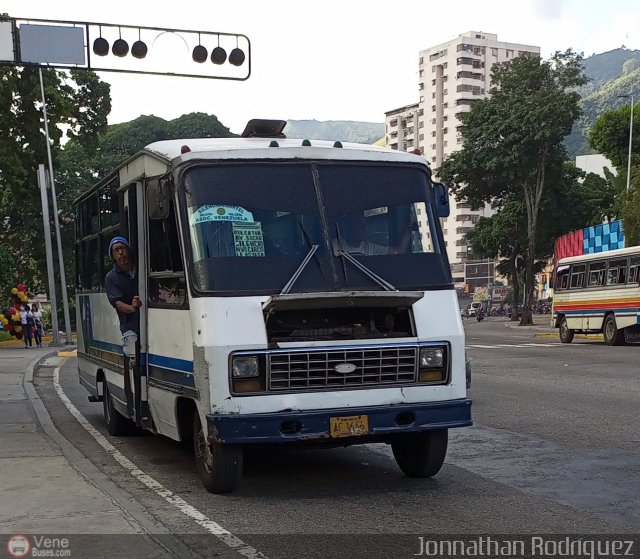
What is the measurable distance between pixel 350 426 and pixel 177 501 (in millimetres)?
1452

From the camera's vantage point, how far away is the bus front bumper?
7055mm

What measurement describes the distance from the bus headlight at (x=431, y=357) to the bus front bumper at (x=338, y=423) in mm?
295

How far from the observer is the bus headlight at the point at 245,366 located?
7.10 metres

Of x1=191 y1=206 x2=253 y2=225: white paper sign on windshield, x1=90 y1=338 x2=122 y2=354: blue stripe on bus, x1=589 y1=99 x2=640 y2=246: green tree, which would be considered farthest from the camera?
x1=589 y1=99 x2=640 y2=246: green tree

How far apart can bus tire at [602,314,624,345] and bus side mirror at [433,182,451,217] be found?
72.2 ft

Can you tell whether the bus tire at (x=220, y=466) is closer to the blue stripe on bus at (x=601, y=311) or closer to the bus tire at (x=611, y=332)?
the blue stripe on bus at (x=601, y=311)

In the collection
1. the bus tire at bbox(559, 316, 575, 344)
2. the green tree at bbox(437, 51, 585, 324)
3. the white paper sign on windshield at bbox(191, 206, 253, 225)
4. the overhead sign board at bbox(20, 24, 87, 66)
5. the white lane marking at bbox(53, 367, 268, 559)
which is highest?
the green tree at bbox(437, 51, 585, 324)

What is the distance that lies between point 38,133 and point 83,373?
15780 millimetres

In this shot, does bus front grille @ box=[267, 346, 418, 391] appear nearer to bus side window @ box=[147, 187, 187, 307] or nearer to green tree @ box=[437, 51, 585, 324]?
bus side window @ box=[147, 187, 187, 307]

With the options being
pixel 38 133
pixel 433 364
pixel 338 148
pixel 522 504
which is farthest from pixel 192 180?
pixel 38 133

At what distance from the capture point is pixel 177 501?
739cm

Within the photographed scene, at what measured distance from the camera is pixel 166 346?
27.0 feet

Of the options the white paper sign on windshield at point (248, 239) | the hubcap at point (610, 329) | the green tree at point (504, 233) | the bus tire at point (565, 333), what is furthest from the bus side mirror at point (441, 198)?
the green tree at point (504, 233)

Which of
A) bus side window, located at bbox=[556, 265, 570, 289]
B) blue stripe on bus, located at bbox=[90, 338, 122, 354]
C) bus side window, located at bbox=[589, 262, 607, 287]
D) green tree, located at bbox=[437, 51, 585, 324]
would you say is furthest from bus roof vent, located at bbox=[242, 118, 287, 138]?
green tree, located at bbox=[437, 51, 585, 324]
